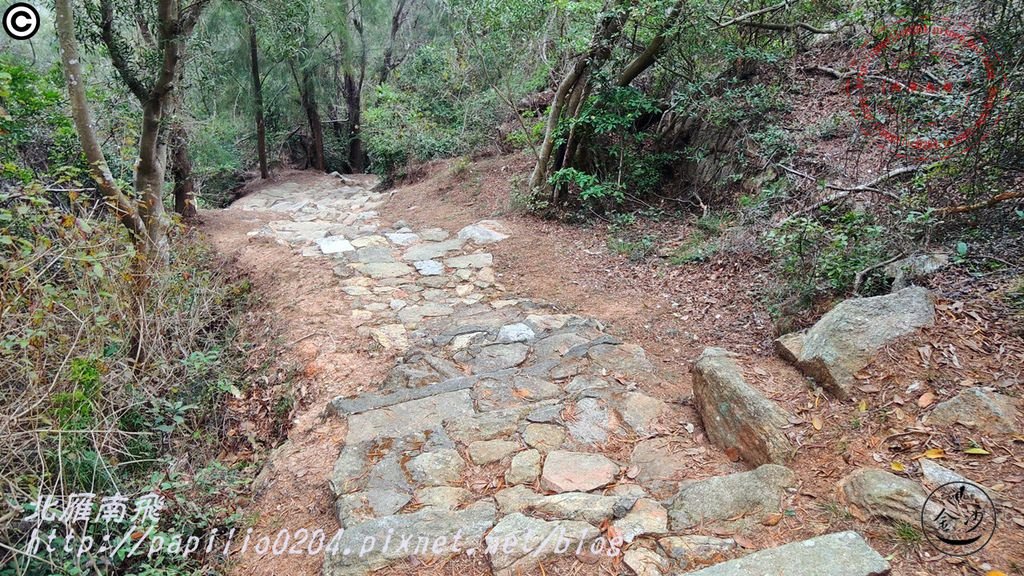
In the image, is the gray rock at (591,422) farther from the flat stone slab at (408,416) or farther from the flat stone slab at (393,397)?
the flat stone slab at (393,397)

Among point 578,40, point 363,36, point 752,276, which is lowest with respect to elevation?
point 752,276

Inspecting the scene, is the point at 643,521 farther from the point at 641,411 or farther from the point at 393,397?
the point at 393,397

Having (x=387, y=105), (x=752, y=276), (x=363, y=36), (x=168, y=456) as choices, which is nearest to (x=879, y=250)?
(x=752, y=276)

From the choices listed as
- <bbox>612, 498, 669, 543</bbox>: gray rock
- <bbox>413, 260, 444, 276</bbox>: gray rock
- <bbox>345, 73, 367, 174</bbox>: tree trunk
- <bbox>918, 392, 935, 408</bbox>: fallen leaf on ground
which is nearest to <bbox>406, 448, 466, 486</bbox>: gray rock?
<bbox>612, 498, 669, 543</bbox>: gray rock

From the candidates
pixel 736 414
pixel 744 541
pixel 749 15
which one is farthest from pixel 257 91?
pixel 744 541

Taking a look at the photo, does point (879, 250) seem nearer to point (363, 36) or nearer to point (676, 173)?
point (676, 173)

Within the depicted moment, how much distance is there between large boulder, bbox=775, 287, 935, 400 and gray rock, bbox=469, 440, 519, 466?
146 cm

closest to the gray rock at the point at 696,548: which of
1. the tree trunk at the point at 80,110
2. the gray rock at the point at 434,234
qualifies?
the tree trunk at the point at 80,110

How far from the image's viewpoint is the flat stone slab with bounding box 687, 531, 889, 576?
1502 mm

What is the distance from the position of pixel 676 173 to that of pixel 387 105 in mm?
7281

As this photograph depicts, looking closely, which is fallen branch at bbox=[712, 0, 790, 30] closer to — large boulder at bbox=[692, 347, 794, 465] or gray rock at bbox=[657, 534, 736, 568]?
large boulder at bbox=[692, 347, 794, 465]

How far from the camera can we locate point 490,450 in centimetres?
257

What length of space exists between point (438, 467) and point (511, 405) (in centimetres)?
61

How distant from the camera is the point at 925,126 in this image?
3.56m
